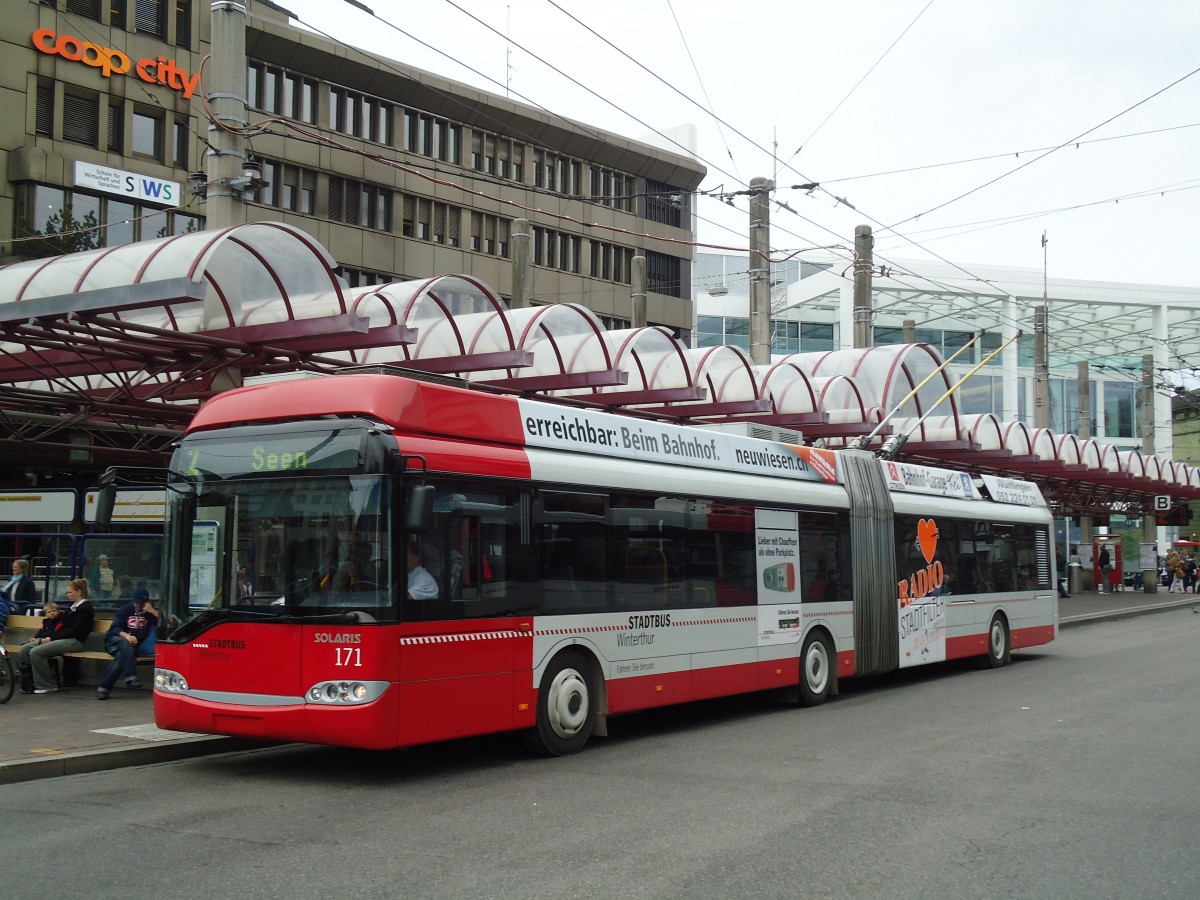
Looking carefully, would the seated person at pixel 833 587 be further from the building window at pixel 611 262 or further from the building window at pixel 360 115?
the building window at pixel 611 262

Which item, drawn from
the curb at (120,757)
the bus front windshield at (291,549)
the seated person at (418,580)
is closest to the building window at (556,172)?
the curb at (120,757)

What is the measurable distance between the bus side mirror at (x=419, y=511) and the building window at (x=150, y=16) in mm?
33166

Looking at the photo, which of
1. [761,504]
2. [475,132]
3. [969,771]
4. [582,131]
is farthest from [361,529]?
[582,131]

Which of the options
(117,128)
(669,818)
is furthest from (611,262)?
(669,818)

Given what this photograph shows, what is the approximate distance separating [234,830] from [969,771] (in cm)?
550

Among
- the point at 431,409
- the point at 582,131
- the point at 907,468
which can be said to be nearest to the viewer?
the point at 431,409

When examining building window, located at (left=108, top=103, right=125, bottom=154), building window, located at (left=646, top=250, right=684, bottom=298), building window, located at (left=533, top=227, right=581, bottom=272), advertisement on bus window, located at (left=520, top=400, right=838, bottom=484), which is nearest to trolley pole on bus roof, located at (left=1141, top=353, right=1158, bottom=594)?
building window, located at (left=646, top=250, right=684, bottom=298)

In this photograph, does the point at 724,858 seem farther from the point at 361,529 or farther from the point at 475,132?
the point at 475,132

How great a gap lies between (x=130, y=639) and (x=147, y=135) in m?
27.5

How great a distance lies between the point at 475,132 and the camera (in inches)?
1961

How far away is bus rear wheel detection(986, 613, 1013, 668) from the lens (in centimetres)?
2008

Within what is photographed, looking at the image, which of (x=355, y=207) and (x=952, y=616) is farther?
(x=355, y=207)

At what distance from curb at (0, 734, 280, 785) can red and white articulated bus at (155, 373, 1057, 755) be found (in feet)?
2.26

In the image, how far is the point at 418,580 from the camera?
31.2ft
